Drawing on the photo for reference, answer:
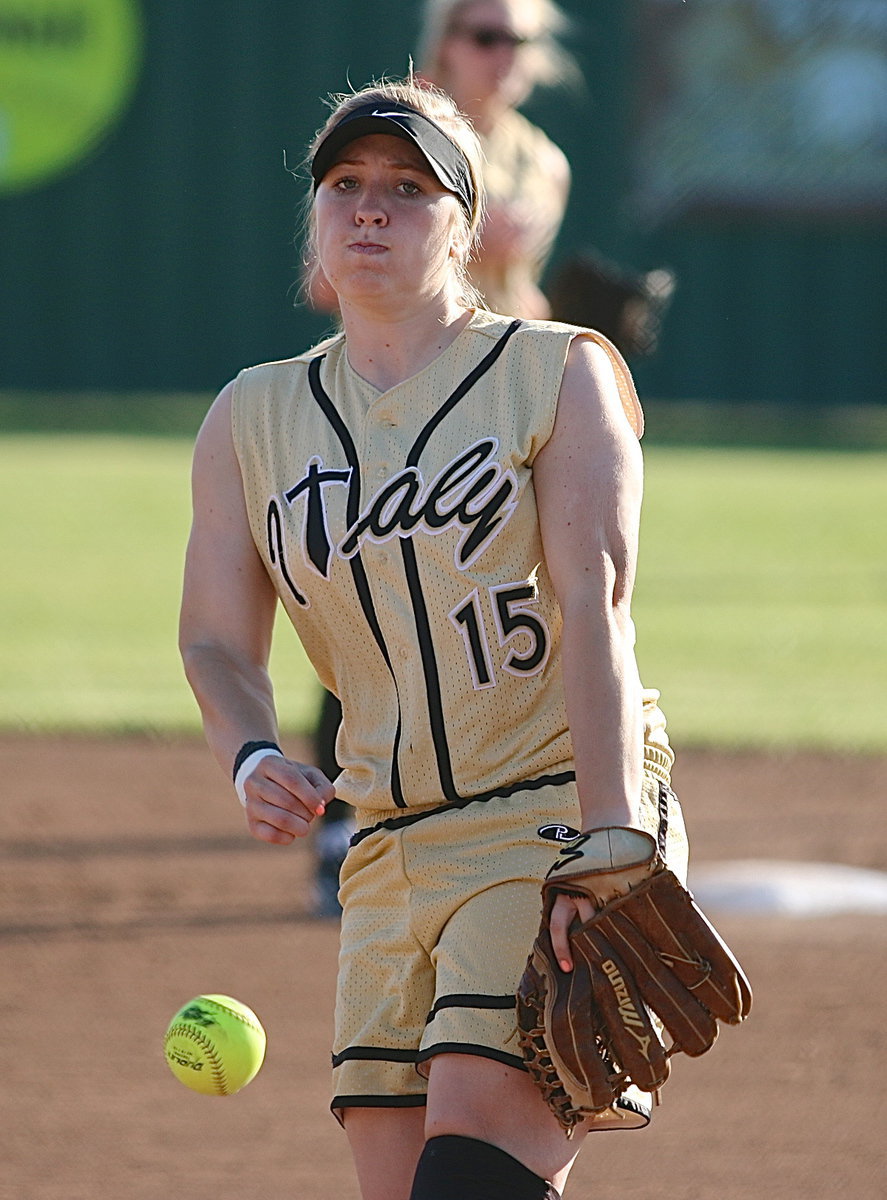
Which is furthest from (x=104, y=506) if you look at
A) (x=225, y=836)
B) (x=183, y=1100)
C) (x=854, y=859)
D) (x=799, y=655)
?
(x=183, y=1100)

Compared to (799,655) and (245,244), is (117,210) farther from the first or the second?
(799,655)

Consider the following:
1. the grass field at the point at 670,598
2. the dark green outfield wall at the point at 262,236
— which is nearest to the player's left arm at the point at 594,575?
the grass field at the point at 670,598

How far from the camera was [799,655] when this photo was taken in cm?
946

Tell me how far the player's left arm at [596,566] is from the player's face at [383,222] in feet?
0.84

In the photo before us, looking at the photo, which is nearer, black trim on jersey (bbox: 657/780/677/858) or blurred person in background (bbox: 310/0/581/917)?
black trim on jersey (bbox: 657/780/677/858)

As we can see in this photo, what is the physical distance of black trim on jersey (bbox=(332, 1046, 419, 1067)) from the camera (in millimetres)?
2637

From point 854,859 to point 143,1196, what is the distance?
3.04m

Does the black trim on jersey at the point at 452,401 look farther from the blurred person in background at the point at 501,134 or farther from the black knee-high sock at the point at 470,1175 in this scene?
the blurred person in background at the point at 501,134

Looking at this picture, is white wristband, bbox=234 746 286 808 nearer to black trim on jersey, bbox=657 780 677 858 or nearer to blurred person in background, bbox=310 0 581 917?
black trim on jersey, bbox=657 780 677 858

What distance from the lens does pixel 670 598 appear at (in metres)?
10.6

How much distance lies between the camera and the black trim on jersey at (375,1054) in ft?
8.65

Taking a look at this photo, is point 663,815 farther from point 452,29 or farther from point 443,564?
point 452,29

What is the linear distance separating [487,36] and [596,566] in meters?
2.90

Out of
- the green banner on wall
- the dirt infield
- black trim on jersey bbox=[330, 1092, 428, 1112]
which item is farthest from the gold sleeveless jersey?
the green banner on wall
